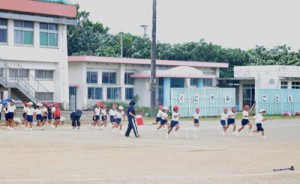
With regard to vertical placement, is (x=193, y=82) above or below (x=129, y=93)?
above

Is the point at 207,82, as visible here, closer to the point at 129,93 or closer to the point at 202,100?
the point at 129,93

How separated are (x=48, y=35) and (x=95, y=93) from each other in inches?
368

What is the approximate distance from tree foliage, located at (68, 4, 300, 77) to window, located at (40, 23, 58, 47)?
A: 22460 millimetres

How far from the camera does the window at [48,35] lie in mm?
51812

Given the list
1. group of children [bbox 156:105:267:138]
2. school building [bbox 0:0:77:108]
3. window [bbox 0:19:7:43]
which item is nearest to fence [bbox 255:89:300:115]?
school building [bbox 0:0:77:108]

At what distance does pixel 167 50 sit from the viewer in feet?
261

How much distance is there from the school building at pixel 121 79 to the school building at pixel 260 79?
13.6 ft

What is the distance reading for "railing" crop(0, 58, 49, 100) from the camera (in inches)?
1839

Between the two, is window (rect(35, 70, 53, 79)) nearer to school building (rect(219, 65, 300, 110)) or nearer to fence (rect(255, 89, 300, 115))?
fence (rect(255, 89, 300, 115))

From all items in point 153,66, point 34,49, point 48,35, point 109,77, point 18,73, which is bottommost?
point 18,73

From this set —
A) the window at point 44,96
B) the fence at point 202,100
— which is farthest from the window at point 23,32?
the fence at point 202,100

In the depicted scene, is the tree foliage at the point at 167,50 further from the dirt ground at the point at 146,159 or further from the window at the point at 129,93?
the dirt ground at the point at 146,159

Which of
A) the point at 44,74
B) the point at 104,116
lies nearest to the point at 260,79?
the point at 44,74

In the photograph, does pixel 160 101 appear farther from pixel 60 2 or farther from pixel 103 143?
pixel 103 143
